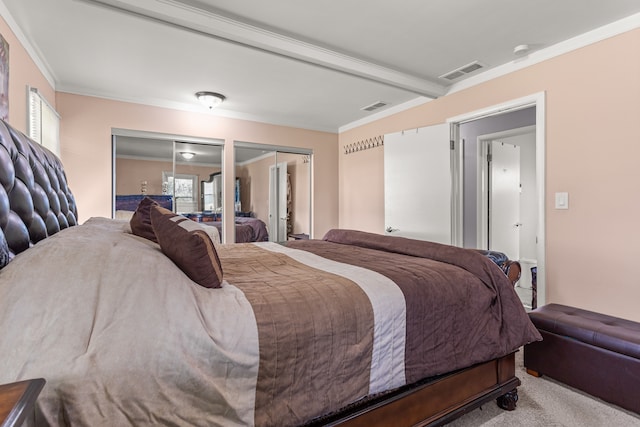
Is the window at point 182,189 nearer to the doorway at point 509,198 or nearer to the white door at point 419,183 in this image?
the white door at point 419,183

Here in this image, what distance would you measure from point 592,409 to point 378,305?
1.58 m

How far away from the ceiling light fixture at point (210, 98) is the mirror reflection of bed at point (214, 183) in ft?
1.97

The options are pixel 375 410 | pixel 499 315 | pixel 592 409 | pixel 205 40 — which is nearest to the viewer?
pixel 375 410

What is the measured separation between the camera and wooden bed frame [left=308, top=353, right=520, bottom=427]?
1177 mm

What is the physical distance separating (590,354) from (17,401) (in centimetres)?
248

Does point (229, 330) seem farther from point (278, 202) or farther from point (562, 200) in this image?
point (278, 202)

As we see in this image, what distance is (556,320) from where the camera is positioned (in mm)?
1946

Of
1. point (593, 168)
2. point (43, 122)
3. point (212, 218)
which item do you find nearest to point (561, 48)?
point (593, 168)

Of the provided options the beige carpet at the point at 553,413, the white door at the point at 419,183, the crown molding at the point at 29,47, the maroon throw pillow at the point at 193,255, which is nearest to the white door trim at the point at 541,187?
the white door at the point at 419,183

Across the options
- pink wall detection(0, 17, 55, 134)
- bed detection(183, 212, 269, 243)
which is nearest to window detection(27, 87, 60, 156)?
pink wall detection(0, 17, 55, 134)

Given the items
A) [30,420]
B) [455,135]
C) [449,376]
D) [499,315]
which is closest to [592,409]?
[499,315]

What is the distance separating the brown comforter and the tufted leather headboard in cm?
13

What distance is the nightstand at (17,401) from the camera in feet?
1.57

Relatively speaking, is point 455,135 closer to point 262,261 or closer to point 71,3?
point 262,261
